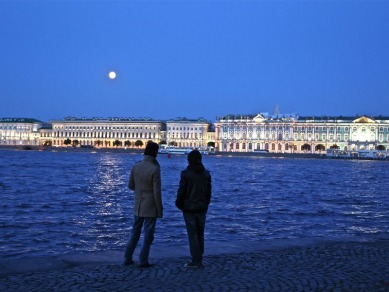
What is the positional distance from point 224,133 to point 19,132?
5217cm

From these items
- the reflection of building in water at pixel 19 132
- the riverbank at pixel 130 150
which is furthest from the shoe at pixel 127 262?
the reflection of building in water at pixel 19 132

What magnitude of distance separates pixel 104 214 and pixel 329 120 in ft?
338

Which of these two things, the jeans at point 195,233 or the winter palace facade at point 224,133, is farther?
the winter palace facade at point 224,133

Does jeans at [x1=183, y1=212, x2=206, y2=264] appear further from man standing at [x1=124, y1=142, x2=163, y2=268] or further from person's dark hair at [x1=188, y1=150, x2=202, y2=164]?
person's dark hair at [x1=188, y1=150, x2=202, y2=164]

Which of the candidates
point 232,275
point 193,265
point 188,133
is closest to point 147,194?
point 193,265

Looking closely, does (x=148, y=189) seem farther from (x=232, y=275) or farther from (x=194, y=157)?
(x=232, y=275)

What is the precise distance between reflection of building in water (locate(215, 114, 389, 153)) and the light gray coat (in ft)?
349

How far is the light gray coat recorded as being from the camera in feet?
20.9

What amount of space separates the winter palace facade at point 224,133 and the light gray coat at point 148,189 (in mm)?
106322

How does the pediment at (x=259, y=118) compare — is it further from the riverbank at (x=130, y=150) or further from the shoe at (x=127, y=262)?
the shoe at (x=127, y=262)

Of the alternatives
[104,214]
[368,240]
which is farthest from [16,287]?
[104,214]

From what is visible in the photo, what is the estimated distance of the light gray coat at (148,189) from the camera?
6.37 m

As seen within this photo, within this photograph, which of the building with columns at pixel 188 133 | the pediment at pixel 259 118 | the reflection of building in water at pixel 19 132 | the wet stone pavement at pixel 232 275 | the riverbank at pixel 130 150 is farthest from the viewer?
the reflection of building in water at pixel 19 132

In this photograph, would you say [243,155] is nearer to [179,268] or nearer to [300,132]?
[300,132]
